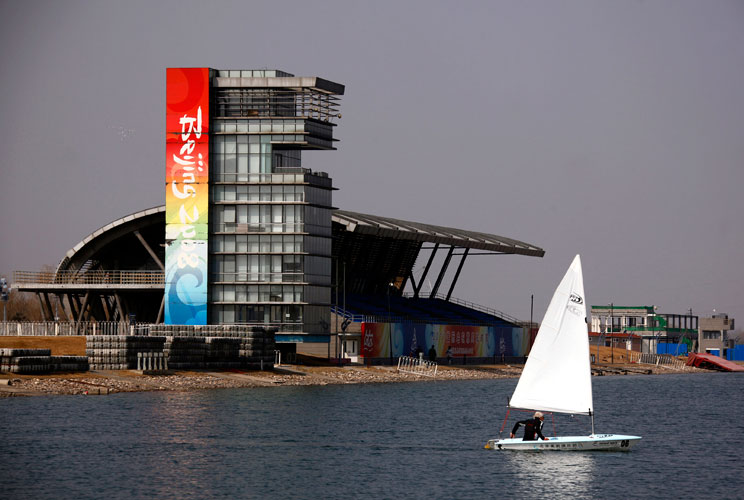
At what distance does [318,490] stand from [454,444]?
16041 millimetres

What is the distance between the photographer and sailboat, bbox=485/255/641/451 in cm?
5444

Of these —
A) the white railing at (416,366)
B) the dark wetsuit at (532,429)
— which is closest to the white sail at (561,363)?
the dark wetsuit at (532,429)

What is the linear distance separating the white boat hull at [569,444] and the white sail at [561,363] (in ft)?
4.88

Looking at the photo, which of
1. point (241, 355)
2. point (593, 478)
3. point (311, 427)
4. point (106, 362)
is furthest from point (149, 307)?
point (593, 478)

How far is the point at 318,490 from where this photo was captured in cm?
4566

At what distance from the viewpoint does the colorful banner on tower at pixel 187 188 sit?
113812 millimetres

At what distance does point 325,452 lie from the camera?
56.5m

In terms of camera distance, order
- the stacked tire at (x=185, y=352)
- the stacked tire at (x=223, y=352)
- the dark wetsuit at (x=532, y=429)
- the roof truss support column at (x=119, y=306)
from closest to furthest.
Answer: the dark wetsuit at (x=532, y=429)
the stacked tire at (x=185, y=352)
the stacked tire at (x=223, y=352)
the roof truss support column at (x=119, y=306)

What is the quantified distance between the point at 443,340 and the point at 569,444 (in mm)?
83954

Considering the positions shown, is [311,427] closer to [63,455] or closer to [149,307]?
[63,455]

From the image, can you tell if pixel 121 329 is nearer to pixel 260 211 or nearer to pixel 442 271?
pixel 260 211

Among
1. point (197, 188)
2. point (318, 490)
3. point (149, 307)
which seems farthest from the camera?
point (149, 307)

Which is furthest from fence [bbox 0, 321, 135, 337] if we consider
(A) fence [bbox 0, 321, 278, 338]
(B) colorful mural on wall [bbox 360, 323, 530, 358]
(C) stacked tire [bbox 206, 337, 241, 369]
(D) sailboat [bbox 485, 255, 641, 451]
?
(D) sailboat [bbox 485, 255, 641, 451]

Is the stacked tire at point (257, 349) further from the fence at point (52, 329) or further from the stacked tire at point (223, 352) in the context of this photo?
the fence at point (52, 329)
